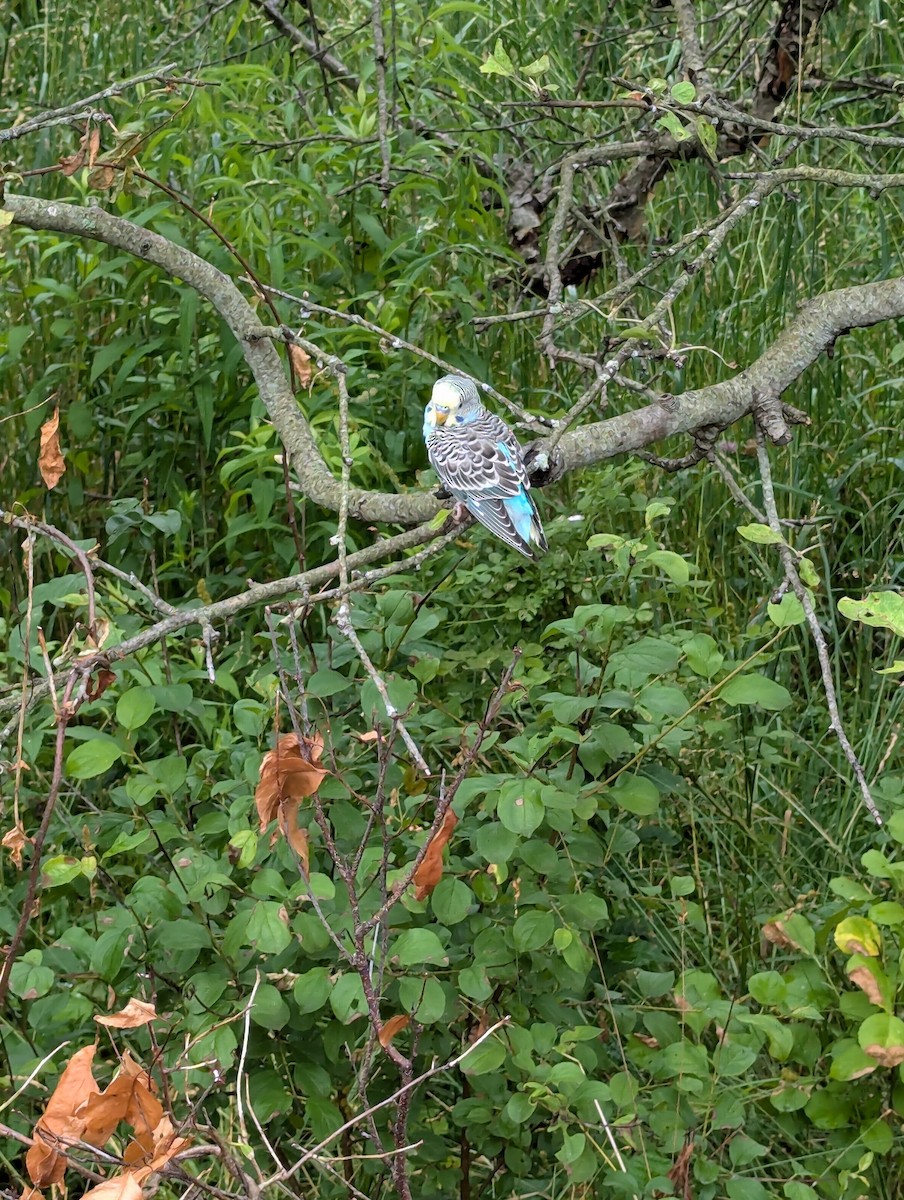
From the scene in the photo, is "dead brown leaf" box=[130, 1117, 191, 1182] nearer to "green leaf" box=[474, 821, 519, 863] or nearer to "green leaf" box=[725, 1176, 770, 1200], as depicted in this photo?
"green leaf" box=[474, 821, 519, 863]

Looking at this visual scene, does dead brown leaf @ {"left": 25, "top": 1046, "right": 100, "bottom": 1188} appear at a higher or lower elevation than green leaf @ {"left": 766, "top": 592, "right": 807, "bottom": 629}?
lower

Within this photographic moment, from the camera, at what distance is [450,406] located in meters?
2.51

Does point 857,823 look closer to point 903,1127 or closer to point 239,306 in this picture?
point 903,1127

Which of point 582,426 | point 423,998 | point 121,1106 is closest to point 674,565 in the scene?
point 582,426

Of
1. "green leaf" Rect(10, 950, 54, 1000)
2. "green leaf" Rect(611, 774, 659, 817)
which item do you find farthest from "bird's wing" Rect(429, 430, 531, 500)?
"green leaf" Rect(10, 950, 54, 1000)

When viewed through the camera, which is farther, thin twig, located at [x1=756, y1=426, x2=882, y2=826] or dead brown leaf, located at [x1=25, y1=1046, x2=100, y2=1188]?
thin twig, located at [x1=756, y1=426, x2=882, y2=826]

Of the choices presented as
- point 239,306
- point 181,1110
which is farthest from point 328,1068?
point 239,306

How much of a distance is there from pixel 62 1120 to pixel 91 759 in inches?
29.5

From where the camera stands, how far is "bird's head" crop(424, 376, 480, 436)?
8.22ft

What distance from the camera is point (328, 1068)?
187 centimetres

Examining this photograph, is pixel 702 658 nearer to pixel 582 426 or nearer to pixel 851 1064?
pixel 582 426

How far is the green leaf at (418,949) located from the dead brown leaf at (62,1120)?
1.79 feet

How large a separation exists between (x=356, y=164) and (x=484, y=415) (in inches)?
36.0

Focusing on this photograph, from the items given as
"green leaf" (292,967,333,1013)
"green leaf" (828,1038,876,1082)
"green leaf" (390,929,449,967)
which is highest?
"green leaf" (390,929,449,967)
